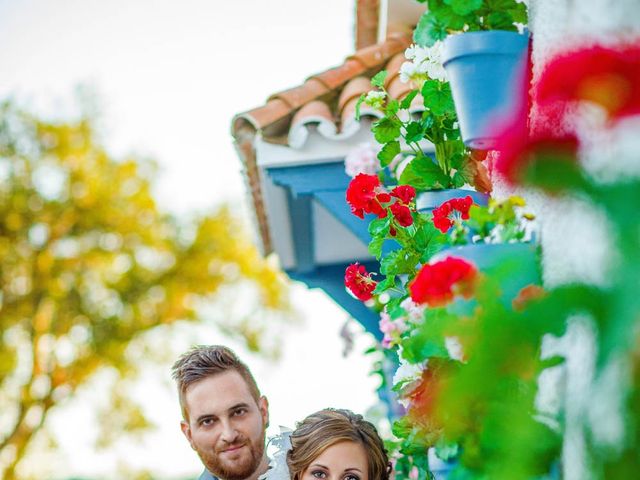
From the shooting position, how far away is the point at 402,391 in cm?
227

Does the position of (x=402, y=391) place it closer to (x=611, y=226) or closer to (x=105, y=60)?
(x=611, y=226)

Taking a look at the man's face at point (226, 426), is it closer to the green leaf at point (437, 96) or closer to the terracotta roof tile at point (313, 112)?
the terracotta roof tile at point (313, 112)

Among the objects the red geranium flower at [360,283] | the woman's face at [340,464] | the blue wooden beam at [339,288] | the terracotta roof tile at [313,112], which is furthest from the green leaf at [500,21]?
the blue wooden beam at [339,288]

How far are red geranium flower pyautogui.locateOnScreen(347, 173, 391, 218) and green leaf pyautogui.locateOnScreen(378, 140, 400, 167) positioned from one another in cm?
10

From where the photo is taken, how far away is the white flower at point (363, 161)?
422 centimetres

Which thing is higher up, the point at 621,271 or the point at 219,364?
the point at 621,271

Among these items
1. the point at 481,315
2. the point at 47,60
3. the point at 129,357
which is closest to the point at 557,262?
the point at 481,315

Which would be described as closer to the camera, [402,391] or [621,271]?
[621,271]

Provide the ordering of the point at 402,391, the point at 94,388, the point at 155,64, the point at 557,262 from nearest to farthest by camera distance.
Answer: the point at 557,262 < the point at 402,391 < the point at 94,388 < the point at 155,64

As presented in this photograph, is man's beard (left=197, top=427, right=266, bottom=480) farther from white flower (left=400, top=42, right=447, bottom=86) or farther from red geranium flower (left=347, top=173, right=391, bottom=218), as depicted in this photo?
white flower (left=400, top=42, right=447, bottom=86)

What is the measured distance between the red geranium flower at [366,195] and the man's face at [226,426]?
1.01m

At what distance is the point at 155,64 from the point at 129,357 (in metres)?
6.85

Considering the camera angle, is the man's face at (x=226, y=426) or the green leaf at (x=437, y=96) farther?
the man's face at (x=226, y=426)

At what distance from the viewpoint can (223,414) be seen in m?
3.75
